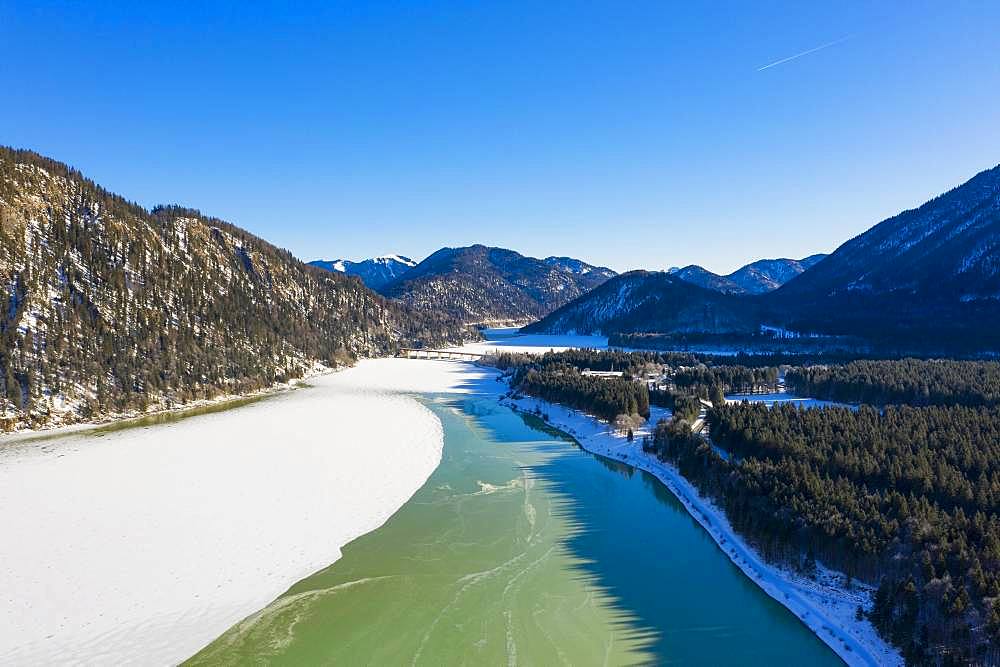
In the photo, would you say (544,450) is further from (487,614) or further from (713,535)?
(487,614)

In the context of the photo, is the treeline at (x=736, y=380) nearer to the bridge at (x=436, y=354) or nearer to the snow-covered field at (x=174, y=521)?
the snow-covered field at (x=174, y=521)

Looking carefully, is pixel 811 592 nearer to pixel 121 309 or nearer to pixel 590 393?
pixel 590 393

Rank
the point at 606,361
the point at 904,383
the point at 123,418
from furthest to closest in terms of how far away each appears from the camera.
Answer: the point at 606,361 → the point at 904,383 → the point at 123,418

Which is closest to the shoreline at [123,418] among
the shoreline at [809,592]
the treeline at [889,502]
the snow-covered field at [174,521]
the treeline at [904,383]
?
the snow-covered field at [174,521]

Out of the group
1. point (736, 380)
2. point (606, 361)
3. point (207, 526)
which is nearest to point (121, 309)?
point (207, 526)

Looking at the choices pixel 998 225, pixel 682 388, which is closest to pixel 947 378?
pixel 682 388

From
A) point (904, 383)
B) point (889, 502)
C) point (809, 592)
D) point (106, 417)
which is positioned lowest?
point (809, 592)
